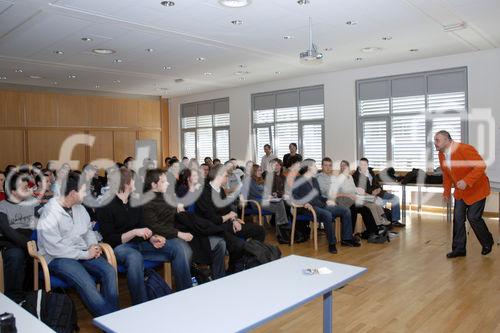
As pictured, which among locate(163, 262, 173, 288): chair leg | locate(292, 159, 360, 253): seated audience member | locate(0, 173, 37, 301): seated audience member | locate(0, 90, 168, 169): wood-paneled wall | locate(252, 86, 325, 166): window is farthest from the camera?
locate(0, 90, 168, 169): wood-paneled wall

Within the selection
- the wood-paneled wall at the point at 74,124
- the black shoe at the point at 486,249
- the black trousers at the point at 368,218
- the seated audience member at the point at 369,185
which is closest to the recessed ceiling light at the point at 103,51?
the seated audience member at the point at 369,185

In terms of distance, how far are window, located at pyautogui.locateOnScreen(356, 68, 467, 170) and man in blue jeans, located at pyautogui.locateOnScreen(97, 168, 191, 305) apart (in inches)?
270

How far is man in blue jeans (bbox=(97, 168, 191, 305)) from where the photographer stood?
378cm

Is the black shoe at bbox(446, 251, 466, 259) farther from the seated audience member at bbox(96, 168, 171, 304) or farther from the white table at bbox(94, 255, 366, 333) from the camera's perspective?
the seated audience member at bbox(96, 168, 171, 304)

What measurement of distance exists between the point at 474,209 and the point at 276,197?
2815 millimetres

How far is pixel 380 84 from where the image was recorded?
966 cm

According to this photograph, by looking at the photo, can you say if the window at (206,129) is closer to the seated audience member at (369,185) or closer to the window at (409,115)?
the window at (409,115)

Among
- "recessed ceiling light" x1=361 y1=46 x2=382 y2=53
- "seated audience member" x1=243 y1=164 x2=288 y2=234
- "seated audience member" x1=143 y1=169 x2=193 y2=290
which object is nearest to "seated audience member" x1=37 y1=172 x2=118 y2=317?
"seated audience member" x1=143 y1=169 x2=193 y2=290

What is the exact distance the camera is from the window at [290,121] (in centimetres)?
1082

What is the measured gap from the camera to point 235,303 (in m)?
2.16

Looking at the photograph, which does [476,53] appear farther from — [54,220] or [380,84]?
[54,220]

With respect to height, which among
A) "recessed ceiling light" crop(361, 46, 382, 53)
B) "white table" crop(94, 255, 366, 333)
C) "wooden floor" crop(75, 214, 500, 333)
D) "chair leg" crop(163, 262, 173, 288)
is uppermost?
"recessed ceiling light" crop(361, 46, 382, 53)

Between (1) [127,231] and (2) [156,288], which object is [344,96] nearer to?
(1) [127,231]

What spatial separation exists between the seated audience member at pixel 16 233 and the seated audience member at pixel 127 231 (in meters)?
0.68
